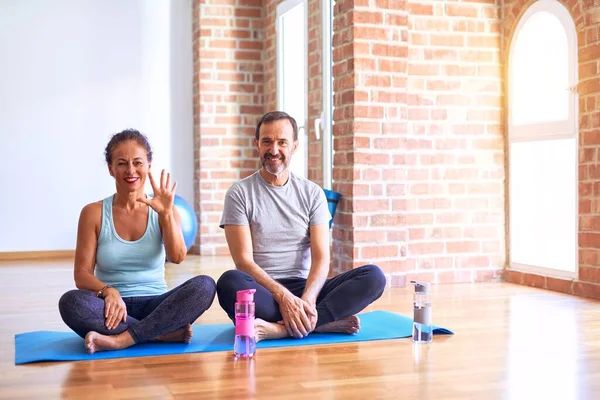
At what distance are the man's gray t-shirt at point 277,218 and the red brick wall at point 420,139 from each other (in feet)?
4.36

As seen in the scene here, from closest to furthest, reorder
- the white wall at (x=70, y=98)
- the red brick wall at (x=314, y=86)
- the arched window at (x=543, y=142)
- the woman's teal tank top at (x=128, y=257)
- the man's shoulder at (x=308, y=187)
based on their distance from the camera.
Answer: the woman's teal tank top at (x=128, y=257) → the man's shoulder at (x=308, y=187) → the arched window at (x=543, y=142) → the red brick wall at (x=314, y=86) → the white wall at (x=70, y=98)

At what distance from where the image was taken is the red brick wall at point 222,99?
7047 millimetres

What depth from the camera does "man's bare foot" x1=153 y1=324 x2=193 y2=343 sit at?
3.26m

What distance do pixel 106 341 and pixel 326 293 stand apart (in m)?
0.92

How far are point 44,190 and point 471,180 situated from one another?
11.5 ft

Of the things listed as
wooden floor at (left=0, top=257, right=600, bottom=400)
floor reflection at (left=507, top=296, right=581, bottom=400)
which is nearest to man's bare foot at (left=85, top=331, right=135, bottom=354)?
wooden floor at (left=0, top=257, right=600, bottom=400)

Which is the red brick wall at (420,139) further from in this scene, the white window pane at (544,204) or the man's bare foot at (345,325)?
the man's bare foot at (345,325)

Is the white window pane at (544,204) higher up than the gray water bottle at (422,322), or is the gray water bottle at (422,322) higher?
the white window pane at (544,204)

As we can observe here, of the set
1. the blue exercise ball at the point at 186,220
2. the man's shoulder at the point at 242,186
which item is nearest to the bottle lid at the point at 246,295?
the man's shoulder at the point at 242,186

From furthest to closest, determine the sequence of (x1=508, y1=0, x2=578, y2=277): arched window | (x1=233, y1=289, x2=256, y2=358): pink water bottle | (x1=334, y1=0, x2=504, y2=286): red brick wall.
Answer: (x1=334, y1=0, x2=504, y2=286): red brick wall < (x1=508, y1=0, x2=578, y2=277): arched window < (x1=233, y1=289, x2=256, y2=358): pink water bottle

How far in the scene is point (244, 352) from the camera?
3027mm

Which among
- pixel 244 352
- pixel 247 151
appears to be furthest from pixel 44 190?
pixel 244 352

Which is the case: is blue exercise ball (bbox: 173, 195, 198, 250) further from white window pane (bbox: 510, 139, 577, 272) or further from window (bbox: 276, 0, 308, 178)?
white window pane (bbox: 510, 139, 577, 272)

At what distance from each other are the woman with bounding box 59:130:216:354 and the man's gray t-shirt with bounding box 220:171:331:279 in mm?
300
